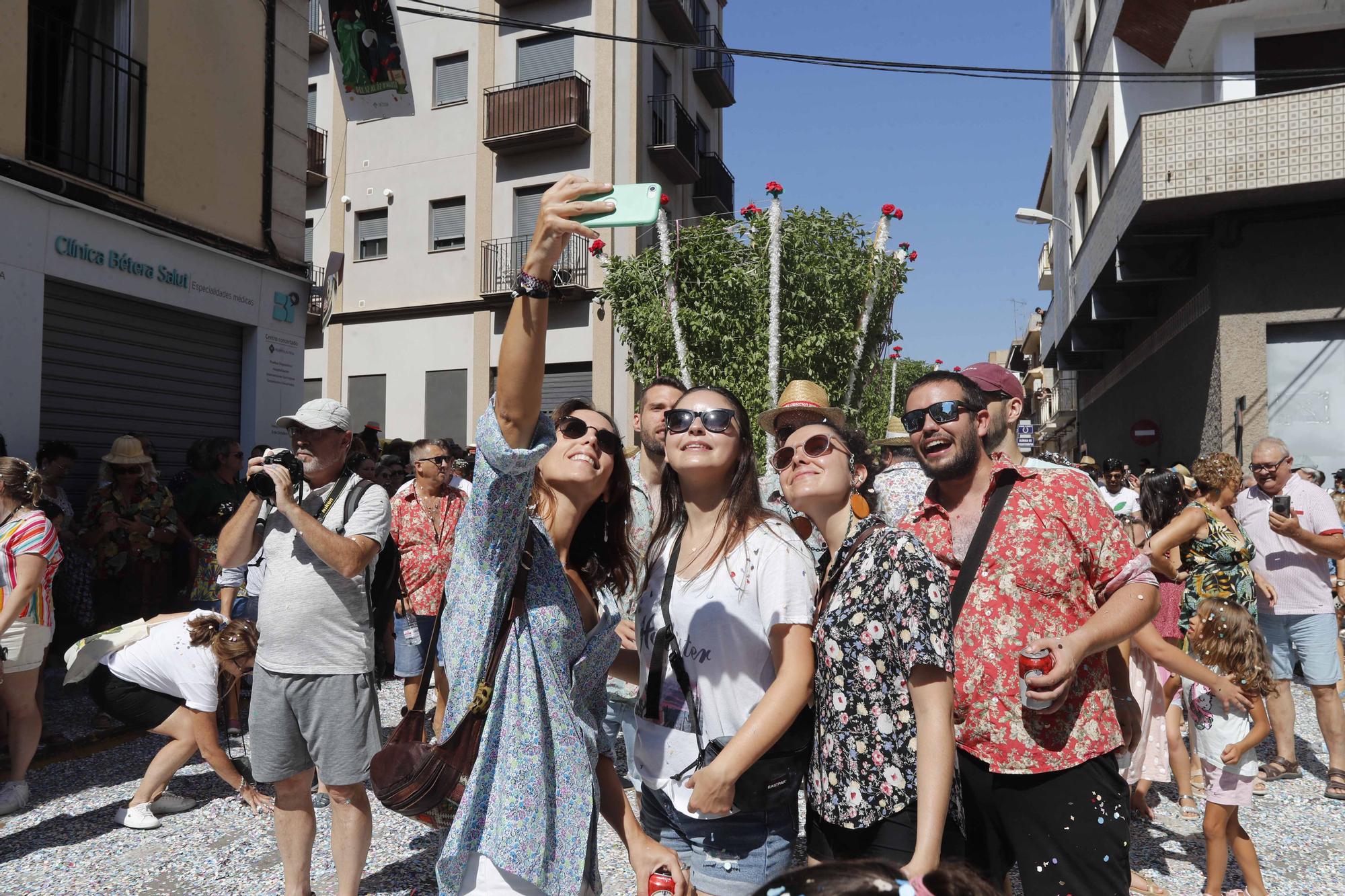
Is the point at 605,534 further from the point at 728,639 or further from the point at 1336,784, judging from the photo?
the point at 1336,784

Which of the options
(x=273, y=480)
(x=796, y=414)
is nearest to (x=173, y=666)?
(x=273, y=480)

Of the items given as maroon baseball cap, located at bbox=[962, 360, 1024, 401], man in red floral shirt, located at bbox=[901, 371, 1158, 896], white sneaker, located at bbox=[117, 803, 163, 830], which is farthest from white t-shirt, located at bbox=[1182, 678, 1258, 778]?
white sneaker, located at bbox=[117, 803, 163, 830]

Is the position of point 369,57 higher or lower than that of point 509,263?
lower

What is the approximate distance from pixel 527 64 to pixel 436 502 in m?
16.2

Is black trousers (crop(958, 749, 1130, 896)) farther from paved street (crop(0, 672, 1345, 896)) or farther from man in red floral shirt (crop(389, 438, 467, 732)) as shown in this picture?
man in red floral shirt (crop(389, 438, 467, 732))

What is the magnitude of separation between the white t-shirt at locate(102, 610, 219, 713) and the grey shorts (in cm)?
157

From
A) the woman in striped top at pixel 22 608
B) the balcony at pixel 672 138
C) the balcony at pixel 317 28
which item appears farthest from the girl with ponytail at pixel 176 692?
the balcony at pixel 317 28

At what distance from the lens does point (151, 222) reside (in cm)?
895

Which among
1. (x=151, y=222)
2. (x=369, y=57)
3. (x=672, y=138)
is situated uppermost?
(x=672, y=138)

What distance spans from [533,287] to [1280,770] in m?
6.52

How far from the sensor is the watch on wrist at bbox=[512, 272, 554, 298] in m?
1.79

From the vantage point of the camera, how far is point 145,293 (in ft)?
29.4

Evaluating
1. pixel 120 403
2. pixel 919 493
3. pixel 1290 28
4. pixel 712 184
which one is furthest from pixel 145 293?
pixel 712 184

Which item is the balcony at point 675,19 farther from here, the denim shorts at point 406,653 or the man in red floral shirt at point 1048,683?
the man in red floral shirt at point 1048,683
